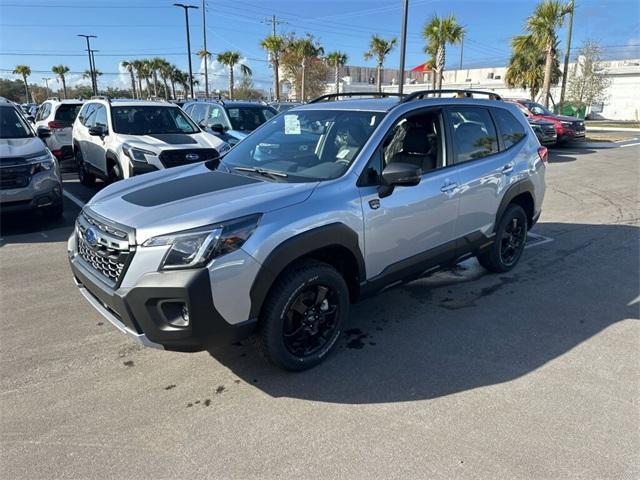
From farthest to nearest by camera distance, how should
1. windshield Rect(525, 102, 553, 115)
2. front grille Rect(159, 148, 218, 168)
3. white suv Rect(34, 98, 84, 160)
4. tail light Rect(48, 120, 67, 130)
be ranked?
windshield Rect(525, 102, 553, 115), tail light Rect(48, 120, 67, 130), white suv Rect(34, 98, 84, 160), front grille Rect(159, 148, 218, 168)

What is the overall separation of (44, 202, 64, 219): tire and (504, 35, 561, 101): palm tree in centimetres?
2895

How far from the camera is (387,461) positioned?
8.02 feet

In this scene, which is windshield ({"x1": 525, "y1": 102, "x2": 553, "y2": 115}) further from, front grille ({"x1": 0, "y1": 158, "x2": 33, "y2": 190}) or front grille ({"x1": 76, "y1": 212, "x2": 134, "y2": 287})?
front grille ({"x1": 76, "y1": 212, "x2": 134, "y2": 287})

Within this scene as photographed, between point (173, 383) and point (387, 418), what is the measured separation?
1.41m

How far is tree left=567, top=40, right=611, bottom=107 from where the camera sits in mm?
40750

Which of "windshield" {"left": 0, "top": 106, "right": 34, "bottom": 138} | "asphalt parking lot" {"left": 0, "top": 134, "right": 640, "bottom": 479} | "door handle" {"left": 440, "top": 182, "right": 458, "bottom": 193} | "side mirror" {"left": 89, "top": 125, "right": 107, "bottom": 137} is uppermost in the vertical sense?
"windshield" {"left": 0, "top": 106, "right": 34, "bottom": 138}

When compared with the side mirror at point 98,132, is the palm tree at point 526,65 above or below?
above

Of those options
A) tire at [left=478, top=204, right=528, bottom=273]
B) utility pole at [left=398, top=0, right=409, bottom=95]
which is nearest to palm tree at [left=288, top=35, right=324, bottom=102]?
utility pole at [left=398, top=0, right=409, bottom=95]

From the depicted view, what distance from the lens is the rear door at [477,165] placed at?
13.6 ft

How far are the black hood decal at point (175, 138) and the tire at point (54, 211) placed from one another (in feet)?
6.55

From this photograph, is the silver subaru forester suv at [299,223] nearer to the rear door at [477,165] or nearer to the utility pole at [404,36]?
the rear door at [477,165]

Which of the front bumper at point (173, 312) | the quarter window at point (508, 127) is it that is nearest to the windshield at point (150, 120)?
the quarter window at point (508, 127)

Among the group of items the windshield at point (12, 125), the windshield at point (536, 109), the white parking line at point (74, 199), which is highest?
the windshield at point (536, 109)

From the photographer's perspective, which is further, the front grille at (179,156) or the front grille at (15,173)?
the front grille at (179,156)
